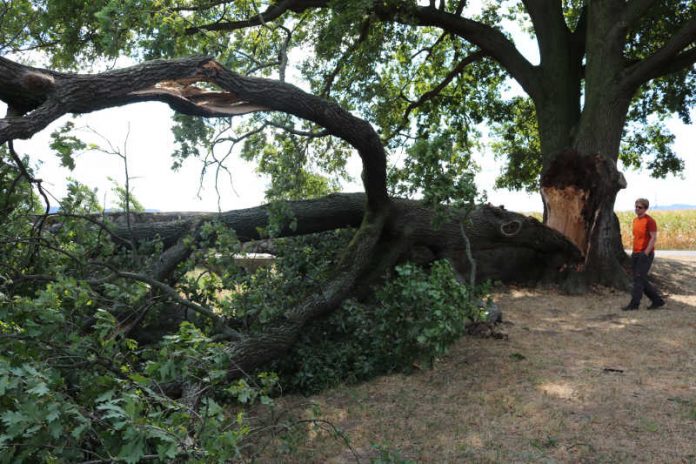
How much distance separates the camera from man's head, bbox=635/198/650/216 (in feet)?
34.3

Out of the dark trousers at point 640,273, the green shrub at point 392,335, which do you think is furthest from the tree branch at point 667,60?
the green shrub at point 392,335

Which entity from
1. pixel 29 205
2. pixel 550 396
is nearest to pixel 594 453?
pixel 550 396

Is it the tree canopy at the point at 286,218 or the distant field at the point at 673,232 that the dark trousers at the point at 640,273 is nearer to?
the tree canopy at the point at 286,218

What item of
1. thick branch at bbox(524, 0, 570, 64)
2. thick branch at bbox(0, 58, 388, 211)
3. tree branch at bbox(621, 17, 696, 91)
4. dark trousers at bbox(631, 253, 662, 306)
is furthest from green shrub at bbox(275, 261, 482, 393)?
thick branch at bbox(524, 0, 570, 64)

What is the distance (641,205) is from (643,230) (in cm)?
40

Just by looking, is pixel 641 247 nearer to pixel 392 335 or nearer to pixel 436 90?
pixel 392 335

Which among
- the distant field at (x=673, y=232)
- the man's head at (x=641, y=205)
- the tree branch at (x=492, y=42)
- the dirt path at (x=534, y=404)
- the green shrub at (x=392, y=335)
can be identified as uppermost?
the tree branch at (x=492, y=42)

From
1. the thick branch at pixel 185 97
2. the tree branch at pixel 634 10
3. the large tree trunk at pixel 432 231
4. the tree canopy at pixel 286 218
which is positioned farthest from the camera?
the tree branch at pixel 634 10

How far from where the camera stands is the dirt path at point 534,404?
5.08 m

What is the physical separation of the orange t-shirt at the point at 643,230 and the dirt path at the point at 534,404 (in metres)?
1.69

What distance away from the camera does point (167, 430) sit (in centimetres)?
317

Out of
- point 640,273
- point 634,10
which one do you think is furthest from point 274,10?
point 640,273

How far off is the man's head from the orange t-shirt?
13 cm

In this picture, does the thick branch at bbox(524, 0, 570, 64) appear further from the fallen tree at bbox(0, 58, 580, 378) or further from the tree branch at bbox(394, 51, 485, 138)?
the fallen tree at bbox(0, 58, 580, 378)
